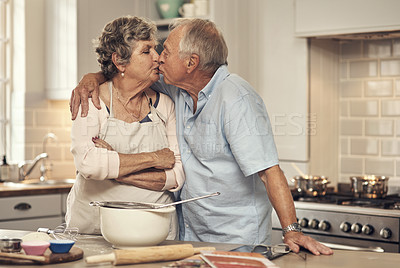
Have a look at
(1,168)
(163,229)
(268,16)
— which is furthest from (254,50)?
(163,229)

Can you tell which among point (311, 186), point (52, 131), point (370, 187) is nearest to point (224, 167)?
point (311, 186)

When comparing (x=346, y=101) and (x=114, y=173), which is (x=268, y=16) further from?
(x=114, y=173)

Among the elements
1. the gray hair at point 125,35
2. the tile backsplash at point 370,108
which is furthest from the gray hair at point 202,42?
the tile backsplash at point 370,108

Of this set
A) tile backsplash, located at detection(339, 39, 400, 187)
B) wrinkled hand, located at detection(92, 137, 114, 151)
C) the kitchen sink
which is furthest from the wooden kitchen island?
the kitchen sink

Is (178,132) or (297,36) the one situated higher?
(297,36)

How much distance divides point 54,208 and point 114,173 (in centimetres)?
172

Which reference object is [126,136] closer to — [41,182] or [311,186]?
[311,186]

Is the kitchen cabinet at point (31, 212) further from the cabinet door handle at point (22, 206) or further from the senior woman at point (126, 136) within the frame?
the senior woman at point (126, 136)

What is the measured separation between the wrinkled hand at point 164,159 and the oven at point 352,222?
1.20m

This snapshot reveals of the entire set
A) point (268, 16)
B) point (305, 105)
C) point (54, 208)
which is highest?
point (268, 16)

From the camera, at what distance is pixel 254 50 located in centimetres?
408

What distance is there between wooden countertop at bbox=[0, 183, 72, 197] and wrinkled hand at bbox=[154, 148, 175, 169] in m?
1.60

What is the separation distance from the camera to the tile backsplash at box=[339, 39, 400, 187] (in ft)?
12.8

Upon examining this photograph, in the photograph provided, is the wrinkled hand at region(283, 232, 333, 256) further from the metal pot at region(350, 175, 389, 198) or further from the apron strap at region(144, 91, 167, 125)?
the metal pot at region(350, 175, 389, 198)
